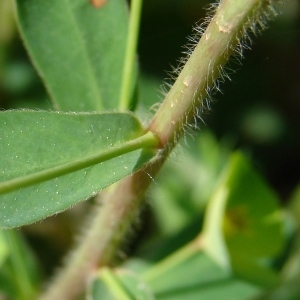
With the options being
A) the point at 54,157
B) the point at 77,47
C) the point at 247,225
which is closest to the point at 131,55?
the point at 77,47

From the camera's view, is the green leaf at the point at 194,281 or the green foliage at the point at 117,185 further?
the green leaf at the point at 194,281

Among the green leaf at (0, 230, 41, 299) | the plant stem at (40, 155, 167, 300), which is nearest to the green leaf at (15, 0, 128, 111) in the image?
the plant stem at (40, 155, 167, 300)

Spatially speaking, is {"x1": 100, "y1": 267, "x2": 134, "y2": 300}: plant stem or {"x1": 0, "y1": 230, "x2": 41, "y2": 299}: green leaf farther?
{"x1": 0, "y1": 230, "x2": 41, "y2": 299}: green leaf

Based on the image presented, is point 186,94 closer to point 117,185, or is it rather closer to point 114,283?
point 117,185

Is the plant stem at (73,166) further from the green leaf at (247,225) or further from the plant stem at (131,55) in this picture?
the green leaf at (247,225)

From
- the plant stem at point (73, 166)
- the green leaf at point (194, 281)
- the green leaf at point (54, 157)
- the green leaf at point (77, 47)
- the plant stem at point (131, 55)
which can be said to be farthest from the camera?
the green leaf at point (194, 281)

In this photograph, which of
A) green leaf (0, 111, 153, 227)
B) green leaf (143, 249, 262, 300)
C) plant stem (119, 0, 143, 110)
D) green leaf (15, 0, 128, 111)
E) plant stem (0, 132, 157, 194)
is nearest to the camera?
plant stem (0, 132, 157, 194)

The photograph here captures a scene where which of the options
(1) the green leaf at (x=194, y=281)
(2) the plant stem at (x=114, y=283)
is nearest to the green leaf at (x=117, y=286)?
(2) the plant stem at (x=114, y=283)

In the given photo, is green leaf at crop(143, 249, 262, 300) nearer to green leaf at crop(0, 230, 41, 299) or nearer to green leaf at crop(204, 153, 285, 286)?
green leaf at crop(204, 153, 285, 286)
